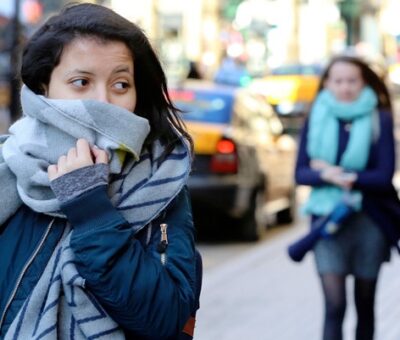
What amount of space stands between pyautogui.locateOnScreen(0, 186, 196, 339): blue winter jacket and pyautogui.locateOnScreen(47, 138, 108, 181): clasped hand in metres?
0.06

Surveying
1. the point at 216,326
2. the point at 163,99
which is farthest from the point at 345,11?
the point at 163,99

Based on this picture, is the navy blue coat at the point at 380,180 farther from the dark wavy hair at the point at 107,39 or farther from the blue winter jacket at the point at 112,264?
the blue winter jacket at the point at 112,264

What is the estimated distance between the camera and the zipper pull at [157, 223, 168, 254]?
2133mm

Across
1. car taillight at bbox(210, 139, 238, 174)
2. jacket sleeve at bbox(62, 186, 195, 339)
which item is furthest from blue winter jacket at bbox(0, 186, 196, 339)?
car taillight at bbox(210, 139, 238, 174)

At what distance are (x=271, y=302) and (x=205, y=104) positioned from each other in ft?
10.8

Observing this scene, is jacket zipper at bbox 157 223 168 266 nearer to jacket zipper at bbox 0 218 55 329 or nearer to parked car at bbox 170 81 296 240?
jacket zipper at bbox 0 218 55 329

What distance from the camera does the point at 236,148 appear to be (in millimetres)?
10203

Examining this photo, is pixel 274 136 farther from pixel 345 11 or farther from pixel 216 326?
pixel 345 11

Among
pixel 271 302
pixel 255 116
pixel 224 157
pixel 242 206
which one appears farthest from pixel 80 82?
pixel 255 116

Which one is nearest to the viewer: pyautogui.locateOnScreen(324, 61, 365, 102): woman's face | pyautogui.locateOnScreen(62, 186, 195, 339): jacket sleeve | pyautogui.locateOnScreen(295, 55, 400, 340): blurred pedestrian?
pyautogui.locateOnScreen(62, 186, 195, 339): jacket sleeve

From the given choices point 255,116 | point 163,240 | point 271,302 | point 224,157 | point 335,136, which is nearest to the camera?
point 163,240

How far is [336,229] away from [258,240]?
6180 millimetres

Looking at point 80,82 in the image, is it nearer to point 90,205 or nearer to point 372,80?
point 90,205

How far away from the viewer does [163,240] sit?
214cm
